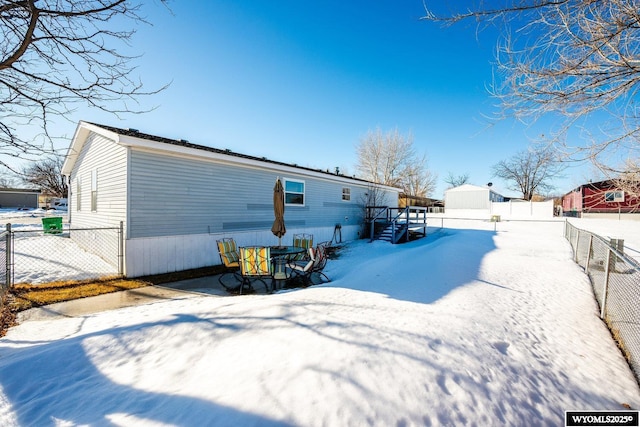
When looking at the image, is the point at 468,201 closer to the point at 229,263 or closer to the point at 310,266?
the point at 310,266

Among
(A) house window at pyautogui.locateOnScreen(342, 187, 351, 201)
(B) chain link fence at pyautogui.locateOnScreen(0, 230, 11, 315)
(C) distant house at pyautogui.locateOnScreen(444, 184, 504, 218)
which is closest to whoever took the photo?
(B) chain link fence at pyautogui.locateOnScreen(0, 230, 11, 315)

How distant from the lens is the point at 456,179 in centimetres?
5472

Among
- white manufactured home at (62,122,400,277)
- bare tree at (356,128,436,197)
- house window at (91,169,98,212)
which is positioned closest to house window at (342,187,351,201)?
white manufactured home at (62,122,400,277)

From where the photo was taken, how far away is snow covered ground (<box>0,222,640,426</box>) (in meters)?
1.97

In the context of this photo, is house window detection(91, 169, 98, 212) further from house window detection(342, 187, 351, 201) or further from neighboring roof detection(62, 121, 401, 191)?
house window detection(342, 187, 351, 201)

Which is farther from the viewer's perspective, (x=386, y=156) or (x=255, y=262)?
(x=386, y=156)

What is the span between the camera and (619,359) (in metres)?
3.58

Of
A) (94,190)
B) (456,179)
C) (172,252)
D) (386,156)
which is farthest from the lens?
(456,179)

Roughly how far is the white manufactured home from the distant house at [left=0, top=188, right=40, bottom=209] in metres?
41.0

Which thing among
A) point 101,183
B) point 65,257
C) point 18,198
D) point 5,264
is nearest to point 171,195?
point 101,183

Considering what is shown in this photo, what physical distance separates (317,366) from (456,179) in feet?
199

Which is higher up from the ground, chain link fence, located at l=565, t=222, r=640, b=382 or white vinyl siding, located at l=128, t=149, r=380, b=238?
white vinyl siding, located at l=128, t=149, r=380, b=238

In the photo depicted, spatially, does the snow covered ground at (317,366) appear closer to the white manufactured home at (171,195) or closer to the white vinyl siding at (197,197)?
the white manufactured home at (171,195)

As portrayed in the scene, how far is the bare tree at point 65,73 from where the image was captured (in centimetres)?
386
